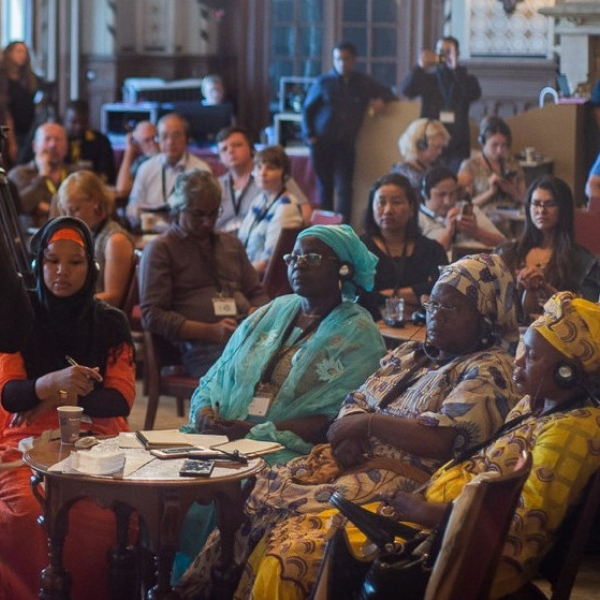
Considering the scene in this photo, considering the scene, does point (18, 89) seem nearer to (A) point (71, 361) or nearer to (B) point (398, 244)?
(B) point (398, 244)

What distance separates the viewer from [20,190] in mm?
8898

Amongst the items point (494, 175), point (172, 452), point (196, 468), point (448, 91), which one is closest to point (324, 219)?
point (494, 175)

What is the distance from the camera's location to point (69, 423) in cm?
377

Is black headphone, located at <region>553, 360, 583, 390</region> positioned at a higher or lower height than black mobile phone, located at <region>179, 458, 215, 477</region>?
higher

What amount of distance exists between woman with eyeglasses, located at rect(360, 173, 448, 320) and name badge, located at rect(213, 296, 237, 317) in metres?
0.59

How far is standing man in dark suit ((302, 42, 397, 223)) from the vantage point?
1136 cm

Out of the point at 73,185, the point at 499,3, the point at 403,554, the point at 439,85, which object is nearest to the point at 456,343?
the point at 403,554

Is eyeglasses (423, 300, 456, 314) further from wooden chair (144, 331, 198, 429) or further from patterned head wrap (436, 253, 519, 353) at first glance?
wooden chair (144, 331, 198, 429)

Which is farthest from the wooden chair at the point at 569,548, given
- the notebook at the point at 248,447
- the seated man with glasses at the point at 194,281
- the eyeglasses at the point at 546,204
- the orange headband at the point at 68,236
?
the eyeglasses at the point at 546,204

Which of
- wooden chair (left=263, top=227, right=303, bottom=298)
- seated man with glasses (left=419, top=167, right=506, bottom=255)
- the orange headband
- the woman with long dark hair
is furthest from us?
the woman with long dark hair

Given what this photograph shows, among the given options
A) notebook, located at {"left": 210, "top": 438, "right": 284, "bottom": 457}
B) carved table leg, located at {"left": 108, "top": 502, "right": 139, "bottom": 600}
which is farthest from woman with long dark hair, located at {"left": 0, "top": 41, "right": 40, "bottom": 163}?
notebook, located at {"left": 210, "top": 438, "right": 284, "bottom": 457}

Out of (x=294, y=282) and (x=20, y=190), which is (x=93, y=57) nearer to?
(x=20, y=190)

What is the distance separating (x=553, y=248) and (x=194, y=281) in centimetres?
146

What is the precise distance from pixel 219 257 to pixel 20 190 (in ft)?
10.6
